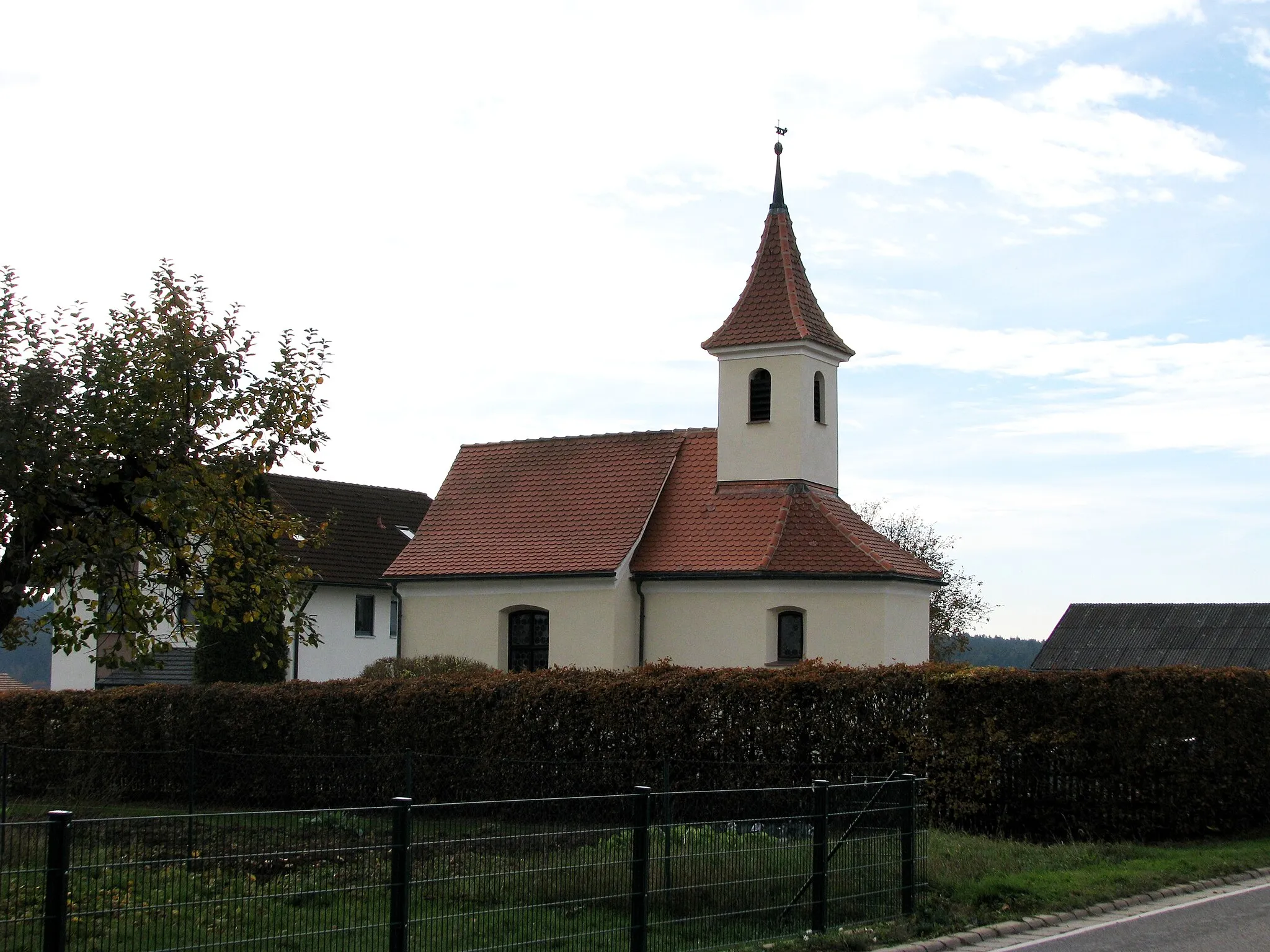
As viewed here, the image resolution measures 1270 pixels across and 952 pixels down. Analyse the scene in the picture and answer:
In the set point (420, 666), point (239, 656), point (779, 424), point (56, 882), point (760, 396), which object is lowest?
point (56, 882)

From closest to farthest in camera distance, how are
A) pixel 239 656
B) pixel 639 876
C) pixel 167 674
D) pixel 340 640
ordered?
pixel 639 876 < pixel 239 656 < pixel 167 674 < pixel 340 640

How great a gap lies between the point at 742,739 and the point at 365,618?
82.1 ft

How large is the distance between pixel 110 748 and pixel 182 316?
11.6 m

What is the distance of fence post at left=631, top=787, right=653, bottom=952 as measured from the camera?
9742mm

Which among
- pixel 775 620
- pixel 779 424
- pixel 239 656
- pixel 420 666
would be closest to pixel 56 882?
pixel 420 666

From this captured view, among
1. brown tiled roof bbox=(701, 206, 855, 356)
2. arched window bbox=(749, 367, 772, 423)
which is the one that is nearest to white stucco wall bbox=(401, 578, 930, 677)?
arched window bbox=(749, 367, 772, 423)

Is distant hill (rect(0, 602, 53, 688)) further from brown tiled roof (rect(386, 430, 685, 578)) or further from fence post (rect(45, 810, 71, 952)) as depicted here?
fence post (rect(45, 810, 71, 952))

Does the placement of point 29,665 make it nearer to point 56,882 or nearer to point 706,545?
point 706,545

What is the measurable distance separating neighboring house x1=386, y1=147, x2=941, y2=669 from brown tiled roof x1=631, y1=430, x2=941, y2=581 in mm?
43

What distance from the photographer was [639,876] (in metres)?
9.82

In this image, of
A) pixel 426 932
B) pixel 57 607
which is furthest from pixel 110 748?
pixel 426 932

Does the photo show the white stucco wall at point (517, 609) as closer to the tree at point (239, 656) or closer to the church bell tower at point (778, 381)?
the tree at point (239, 656)

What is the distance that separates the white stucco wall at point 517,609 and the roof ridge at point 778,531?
3.47 m

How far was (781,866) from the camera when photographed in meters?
11.0
